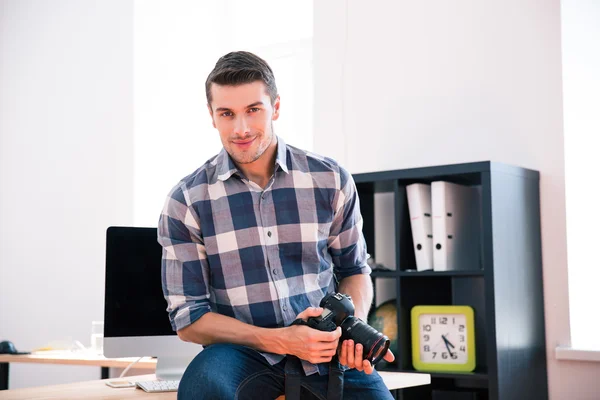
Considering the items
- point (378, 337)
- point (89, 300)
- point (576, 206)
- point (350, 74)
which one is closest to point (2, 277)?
point (89, 300)

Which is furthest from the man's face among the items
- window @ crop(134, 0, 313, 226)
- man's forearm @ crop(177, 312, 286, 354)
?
window @ crop(134, 0, 313, 226)

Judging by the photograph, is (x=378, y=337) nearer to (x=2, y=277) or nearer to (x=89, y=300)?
(x=89, y=300)

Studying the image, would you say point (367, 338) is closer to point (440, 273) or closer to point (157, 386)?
point (157, 386)

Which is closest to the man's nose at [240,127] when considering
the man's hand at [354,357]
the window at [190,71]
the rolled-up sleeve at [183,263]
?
the rolled-up sleeve at [183,263]

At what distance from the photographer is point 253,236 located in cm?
191

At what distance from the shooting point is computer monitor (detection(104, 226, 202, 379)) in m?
2.35

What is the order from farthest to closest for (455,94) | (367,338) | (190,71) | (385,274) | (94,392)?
(190,71) → (455,94) → (385,274) → (94,392) → (367,338)

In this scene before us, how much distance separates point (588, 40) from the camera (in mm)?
3084

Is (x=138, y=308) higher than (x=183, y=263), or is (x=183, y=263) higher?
(x=183, y=263)

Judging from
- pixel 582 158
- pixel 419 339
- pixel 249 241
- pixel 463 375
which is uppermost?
pixel 582 158

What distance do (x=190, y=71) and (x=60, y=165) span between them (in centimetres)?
88

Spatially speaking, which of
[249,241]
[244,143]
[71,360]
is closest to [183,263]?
[249,241]

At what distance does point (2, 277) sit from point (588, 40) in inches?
131

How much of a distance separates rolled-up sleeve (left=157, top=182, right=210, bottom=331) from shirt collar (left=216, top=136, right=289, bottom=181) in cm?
10
